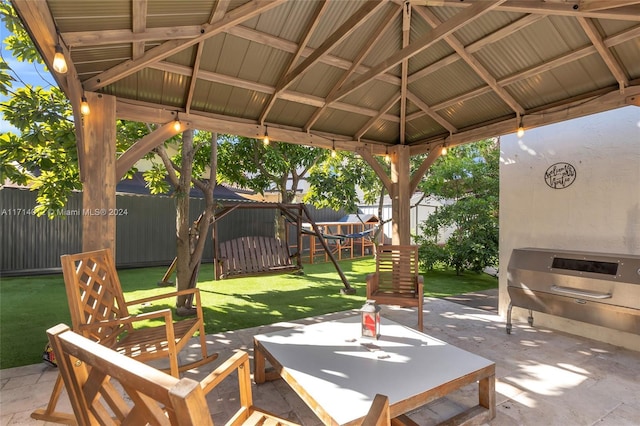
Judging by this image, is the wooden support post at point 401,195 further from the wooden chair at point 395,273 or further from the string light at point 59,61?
A: the string light at point 59,61

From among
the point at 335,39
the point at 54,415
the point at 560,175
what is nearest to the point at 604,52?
the point at 560,175

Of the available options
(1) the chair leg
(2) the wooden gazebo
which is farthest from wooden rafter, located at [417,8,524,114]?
(1) the chair leg

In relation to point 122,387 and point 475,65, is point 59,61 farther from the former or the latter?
point 475,65

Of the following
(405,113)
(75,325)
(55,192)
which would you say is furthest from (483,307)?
(55,192)

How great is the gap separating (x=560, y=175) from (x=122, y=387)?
5102mm

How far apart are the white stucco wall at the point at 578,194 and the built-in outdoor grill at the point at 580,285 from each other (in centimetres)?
45

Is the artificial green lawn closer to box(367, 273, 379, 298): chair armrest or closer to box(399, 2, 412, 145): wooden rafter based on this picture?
box(367, 273, 379, 298): chair armrest

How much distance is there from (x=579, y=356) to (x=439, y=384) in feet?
8.43

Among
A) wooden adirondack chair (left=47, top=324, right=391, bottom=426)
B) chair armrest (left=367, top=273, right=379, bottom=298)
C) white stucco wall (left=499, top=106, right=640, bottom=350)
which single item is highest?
white stucco wall (left=499, top=106, right=640, bottom=350)

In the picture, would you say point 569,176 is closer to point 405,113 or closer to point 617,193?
point 617,193

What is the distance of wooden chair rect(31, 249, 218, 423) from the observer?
88.1 inches

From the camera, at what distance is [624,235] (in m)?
3.65

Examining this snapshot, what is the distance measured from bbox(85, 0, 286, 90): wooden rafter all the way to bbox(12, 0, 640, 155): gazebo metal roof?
0.01m

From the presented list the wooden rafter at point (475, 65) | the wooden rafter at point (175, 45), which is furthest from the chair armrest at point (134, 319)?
the wooden rafter at point (475, 65)
